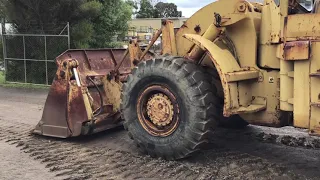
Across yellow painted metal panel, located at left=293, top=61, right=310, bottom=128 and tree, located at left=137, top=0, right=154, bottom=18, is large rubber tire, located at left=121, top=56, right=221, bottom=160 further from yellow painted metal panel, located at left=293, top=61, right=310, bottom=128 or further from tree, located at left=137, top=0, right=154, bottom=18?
tree, located at left=137, top=0, right=154, bottom=18

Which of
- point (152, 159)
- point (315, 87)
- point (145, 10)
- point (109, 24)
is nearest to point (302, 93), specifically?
point (315, 87)

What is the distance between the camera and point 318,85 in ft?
13.7

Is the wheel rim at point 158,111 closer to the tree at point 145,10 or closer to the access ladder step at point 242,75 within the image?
the access ladder step at point 242,75

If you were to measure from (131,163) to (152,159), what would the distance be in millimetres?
276

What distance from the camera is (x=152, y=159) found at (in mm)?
5309

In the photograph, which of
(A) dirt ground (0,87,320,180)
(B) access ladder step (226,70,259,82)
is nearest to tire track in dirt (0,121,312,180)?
(A) dirt ground (0,87,320,180)

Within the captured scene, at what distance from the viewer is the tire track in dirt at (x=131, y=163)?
4.75m

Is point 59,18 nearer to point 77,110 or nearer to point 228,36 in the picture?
point 77,110

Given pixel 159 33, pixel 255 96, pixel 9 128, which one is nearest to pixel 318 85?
pixel 255 96

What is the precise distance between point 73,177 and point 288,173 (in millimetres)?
2443

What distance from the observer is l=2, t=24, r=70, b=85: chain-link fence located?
14.4 metres

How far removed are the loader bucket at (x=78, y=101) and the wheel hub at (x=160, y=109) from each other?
4.13 ft

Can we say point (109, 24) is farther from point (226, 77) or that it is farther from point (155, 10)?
point (155, 10)

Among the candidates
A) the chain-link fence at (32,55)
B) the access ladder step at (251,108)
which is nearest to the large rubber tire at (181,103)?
the access ladder step at (251,108)
